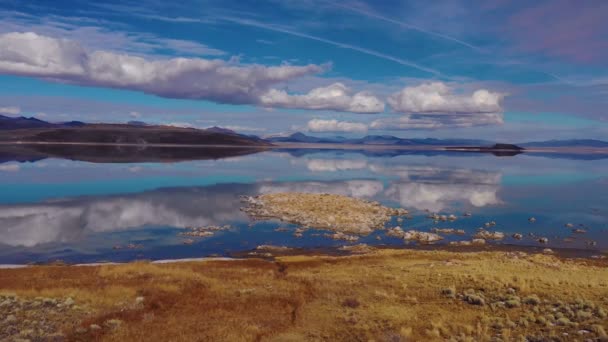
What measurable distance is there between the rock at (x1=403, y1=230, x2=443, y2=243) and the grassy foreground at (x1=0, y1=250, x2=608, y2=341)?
1093 centimetres

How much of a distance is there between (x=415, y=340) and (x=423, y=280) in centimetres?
789

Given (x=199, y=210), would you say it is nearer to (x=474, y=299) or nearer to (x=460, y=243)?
(x=460, y=243)

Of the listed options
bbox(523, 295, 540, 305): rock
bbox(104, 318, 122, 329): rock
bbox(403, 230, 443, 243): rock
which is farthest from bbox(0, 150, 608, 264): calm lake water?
bbox(523, 295, 540, 305): rock

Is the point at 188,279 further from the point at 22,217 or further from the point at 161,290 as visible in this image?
the point at 22,217

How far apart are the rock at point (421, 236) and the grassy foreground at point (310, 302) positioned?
35.9 ft

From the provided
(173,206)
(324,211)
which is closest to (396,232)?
(324,211)

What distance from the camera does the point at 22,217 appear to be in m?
42.7

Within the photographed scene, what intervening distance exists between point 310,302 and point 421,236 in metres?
21.6

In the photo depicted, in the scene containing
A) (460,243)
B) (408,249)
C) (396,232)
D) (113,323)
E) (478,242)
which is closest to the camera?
(113,323)

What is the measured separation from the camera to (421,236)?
39.4 meters

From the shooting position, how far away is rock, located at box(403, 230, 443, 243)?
38562mm

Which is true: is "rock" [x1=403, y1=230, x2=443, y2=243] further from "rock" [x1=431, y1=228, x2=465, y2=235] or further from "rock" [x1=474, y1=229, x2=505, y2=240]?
"rock" [x1=474, y1=229, x2=505, y2=240]

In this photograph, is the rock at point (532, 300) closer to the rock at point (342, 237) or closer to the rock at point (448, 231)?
the rock at point (342, 237)

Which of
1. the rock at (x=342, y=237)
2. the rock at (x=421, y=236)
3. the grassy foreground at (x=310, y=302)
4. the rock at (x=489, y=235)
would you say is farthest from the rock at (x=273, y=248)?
the rock at (x=489, y=235)
